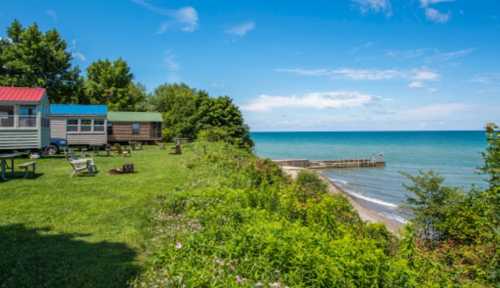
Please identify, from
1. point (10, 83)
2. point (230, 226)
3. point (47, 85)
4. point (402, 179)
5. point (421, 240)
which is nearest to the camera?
point (230, 226)

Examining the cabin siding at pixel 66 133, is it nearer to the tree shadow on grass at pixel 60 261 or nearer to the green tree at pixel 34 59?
the green tree at pixel 34 59

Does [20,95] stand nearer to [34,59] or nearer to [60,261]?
[60,261]

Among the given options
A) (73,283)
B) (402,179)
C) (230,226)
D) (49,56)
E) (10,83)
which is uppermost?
(49,56)

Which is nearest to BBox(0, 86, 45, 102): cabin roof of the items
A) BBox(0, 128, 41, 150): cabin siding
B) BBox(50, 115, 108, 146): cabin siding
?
BBox(0, 128, 41, 150): cabin siding

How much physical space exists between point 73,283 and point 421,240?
7031mm

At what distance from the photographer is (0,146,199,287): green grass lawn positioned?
12.9 feet

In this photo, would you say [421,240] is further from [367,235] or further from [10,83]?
[10,83]

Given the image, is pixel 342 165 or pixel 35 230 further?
pixel 342 165

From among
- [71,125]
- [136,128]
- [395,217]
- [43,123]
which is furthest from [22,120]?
[395,217]

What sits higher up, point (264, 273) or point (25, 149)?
point (25, 149)

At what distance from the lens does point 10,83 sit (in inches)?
1230

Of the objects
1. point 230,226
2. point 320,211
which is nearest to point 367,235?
point 320,211

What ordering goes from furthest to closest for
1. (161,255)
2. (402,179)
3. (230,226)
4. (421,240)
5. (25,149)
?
(402,179) < (25,149) < (421,240) < (230,226) < (161,255)

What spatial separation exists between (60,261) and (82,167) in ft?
28.6
